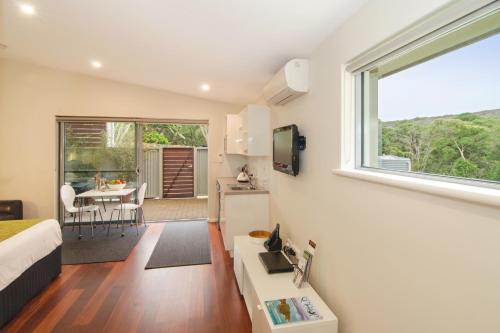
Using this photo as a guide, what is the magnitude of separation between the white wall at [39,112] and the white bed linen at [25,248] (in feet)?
Answer: 7.49

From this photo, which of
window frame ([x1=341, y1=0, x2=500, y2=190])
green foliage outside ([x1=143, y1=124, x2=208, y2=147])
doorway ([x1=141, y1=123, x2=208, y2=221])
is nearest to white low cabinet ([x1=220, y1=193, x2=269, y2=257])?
window frame ([x1=341, y1=0, x2=500, y2=190])

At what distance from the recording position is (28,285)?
246 centimetres

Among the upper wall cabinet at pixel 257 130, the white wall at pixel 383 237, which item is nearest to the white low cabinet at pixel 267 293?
the white wall at pixel 383 237

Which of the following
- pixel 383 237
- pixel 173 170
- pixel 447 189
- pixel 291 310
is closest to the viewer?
pixel 447 189

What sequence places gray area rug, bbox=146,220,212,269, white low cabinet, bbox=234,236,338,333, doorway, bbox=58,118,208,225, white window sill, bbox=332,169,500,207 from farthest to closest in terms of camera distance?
doorway, bbox=58,118,208,225, gray area rug, bbox=146,220,212,269, white low cabinet, bbox=234,236,338,333, white window sill, bbox=332,169,500,207

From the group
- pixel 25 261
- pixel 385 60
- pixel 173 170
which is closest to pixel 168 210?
pixel 173 170

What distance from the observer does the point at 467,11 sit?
3.26 ft

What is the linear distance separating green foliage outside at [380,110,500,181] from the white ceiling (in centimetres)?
81

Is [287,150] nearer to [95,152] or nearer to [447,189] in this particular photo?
[447,189]

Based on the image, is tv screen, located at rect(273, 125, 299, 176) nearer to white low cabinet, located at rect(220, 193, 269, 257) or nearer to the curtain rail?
white low cabinet, located at rect(220, 193, 269, 257)

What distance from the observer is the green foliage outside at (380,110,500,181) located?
101 cm

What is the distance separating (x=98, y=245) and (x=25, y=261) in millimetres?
1719

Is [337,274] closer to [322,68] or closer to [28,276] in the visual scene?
[322,68]

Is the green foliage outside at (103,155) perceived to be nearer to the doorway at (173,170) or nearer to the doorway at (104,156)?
the doorway at (104,156)
